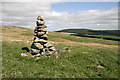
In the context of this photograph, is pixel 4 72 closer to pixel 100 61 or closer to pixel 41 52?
pixel 41 52

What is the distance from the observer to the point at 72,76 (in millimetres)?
14922

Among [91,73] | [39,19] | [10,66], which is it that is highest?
[39,19]

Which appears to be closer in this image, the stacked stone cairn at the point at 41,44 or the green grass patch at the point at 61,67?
the green grass patch at the point at 61,67

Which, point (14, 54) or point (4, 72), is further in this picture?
point (14, 54)

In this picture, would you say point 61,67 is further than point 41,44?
No

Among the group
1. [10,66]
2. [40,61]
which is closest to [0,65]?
[10,66]

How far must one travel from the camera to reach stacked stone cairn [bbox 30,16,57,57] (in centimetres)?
2302

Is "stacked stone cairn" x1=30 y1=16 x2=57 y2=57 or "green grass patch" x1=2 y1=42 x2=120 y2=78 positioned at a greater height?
"stacked stone cairn" x1=30 y1=16 x2=57 y2=57

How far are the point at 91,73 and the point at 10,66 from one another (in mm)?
14091

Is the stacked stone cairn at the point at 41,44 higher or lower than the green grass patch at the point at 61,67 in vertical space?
higher

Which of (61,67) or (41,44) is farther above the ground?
(41,44)

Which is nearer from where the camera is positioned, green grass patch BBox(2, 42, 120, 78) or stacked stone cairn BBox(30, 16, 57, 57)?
green grass patch BBox(2, 42, 120, 78)

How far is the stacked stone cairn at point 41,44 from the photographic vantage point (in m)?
23.0

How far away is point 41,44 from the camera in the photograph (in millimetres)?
24875
